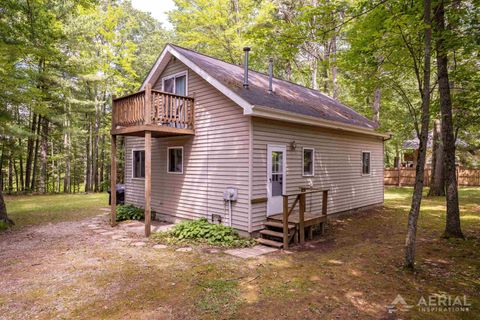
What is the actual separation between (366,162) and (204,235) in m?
8.06

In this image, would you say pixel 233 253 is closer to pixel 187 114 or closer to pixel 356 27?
pixel 187 114

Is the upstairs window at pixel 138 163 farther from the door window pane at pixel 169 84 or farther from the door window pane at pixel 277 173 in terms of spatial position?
the door window pane at pixel 277 173

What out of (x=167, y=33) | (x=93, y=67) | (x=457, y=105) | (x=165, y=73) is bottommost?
(x=457, y=105)

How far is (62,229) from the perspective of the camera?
27.4ft

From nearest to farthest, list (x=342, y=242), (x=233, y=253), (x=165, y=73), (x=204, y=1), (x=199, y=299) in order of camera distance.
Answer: (x=199, y=299) → (x=233, y=253) → (x=342, y=242) → (x=165, y=73) → (x=204, y=1)

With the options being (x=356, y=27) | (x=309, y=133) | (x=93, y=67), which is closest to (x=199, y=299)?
(x=309, y=133)

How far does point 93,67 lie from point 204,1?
317 inches

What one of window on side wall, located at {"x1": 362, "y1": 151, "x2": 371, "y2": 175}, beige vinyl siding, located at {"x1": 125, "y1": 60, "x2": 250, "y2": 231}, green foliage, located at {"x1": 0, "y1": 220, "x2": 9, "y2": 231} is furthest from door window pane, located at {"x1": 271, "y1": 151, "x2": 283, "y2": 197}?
green foliage, located at {"x1": 0, "y1": 220, "x2": 9, "y2": 231}

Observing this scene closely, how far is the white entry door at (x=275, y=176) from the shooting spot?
743 cm

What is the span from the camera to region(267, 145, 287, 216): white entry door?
7434 mm

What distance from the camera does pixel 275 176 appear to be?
7.74m

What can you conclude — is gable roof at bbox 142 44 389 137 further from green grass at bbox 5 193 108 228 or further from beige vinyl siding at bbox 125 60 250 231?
green grass at bbox 5 193 108 228

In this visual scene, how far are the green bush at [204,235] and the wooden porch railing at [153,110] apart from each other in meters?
2.96

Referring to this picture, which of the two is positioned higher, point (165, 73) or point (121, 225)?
point (165, 73)
